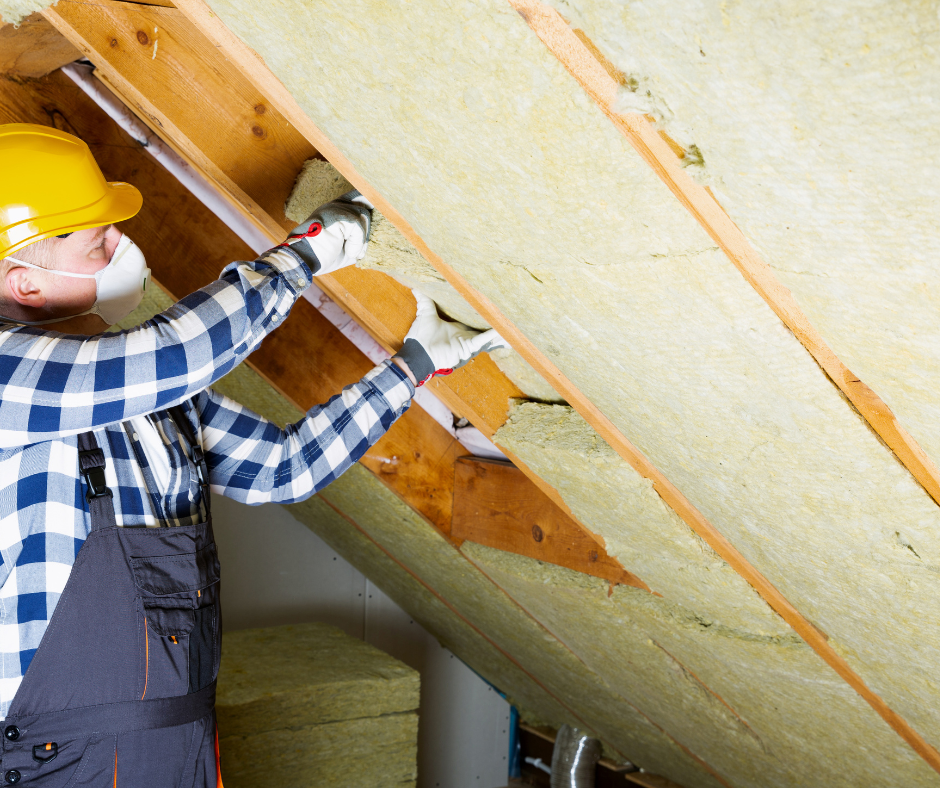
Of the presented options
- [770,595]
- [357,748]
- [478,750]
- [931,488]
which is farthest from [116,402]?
[478,750]

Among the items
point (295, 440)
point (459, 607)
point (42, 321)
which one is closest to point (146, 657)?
point (295, 440)

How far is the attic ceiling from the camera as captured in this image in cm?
73

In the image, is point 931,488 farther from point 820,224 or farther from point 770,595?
point 770,595

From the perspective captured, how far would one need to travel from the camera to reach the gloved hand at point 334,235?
1.45 metres

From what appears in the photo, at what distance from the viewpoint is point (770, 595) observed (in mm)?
1655

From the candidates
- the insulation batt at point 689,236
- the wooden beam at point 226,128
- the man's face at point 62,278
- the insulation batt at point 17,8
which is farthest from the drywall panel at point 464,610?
the insulation batt at point 689,236

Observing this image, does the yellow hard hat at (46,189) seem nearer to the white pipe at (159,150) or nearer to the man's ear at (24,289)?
the man's ear at (24,289)

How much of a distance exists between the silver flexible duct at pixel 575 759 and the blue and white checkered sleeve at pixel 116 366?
3.06m

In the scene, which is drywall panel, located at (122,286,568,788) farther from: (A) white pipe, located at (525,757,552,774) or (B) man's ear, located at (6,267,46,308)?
(B) man's ear, located at (6,267,46,308)

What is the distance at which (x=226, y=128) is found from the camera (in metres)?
1.60

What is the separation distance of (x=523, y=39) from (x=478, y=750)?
13.0 ft

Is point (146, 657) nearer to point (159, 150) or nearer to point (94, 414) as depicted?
point (94, 414)

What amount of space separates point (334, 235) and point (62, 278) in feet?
1.56

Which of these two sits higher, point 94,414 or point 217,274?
point 217,274
